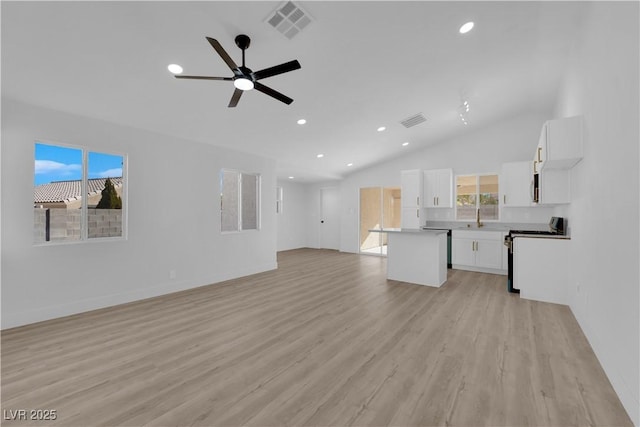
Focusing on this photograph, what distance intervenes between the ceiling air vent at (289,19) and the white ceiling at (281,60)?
66 millimetres

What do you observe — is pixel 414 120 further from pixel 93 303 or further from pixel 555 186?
pixel 93 303

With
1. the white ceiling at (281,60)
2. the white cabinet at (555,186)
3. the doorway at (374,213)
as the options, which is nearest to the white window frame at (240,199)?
the white ceiling at (281,60)

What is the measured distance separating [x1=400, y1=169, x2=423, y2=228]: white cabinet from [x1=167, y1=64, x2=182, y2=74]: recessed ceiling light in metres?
5.61

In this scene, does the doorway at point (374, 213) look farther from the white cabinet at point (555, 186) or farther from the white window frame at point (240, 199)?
the white cabinet at point (555, 186)

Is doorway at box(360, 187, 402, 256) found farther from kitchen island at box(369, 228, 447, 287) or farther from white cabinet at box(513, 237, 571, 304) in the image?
white cabinet at box(513, 237, 571, 304)

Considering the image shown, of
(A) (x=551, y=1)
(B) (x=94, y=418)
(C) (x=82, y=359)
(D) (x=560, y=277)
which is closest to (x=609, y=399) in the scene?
(D) (x=560, y=277)

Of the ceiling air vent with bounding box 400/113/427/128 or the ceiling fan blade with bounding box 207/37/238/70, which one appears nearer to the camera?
the ceiling fan blade with bounding box 207/37/238/70

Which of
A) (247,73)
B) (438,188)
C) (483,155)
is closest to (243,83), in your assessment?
(247,73)

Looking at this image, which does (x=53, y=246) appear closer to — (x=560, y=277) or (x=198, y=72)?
(x=198, y=72)

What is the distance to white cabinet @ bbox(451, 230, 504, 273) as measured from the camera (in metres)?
5.75

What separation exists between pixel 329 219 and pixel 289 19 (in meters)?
7.61

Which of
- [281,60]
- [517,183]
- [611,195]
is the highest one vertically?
[281,60]

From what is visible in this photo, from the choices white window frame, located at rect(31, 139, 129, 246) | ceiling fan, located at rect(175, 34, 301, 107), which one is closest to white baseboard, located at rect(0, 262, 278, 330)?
white window frame, located at rect(31, 139, 129, 246)

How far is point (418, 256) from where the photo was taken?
4934mm
